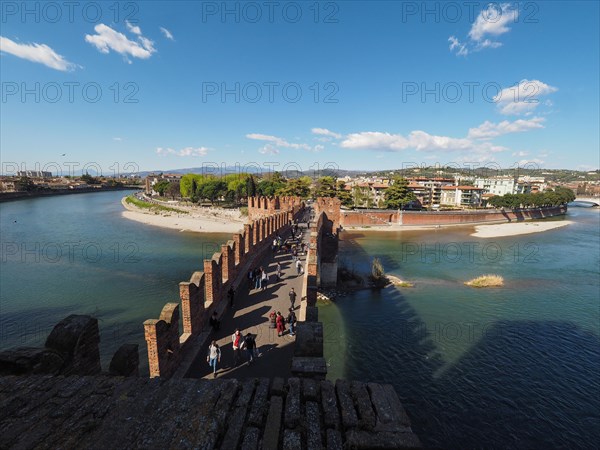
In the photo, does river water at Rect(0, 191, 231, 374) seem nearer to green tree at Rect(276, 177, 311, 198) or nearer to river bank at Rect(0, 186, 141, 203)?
green tree at Rect(276, 177, 311, 198)

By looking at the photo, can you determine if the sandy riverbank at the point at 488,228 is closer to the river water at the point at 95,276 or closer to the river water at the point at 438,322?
the river water at the point at 438,322

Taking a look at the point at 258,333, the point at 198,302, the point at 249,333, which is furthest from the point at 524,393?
the point at 198,302

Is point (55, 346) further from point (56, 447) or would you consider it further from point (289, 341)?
point (289, 341)

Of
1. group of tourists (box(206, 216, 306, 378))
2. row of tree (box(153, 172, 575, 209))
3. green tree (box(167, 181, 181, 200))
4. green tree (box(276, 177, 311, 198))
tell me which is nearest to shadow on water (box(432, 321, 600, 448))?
group of tourists (box(206, 216, 306, 378))

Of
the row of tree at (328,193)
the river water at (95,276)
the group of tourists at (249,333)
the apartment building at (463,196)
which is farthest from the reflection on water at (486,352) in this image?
the apartment building at (463,196)

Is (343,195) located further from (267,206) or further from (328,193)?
(267,206)

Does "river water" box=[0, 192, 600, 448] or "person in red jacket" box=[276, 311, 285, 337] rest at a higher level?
"person in red jacket" box=[276, 311, 285, 337]

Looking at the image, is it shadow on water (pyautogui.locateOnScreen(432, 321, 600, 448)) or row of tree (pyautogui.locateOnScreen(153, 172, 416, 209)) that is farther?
row of tree (pyautogui.locateOnScreen(153, 172, 416, 209))
